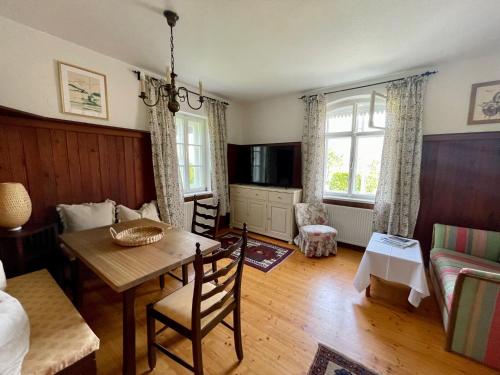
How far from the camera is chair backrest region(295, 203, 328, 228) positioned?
3.33 m

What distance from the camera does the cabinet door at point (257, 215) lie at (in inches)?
147

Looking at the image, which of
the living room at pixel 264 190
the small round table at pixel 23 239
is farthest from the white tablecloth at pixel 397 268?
the small round table at pixel 23 239

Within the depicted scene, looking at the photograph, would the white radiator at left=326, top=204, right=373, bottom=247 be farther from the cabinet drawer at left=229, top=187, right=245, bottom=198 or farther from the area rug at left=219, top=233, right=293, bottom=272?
the cabinet drawer at left=229, top=187, right=245, bottom=198

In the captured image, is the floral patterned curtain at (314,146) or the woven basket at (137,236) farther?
the floral patterned curtain at (314,146)

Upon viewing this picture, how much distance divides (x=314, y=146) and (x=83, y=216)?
125 inches

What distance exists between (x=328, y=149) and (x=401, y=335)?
2619 mm

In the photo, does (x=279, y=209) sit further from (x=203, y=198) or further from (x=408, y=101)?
(x=408, y=101)

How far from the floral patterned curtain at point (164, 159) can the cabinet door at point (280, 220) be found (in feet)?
4.99

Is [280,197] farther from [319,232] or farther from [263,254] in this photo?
[263,254]

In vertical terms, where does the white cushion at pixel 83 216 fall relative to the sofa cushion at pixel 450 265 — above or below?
above

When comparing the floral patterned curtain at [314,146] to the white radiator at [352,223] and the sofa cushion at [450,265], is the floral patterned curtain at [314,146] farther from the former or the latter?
the sofa cushion at [450,265]

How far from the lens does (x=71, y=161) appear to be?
2.21 meters

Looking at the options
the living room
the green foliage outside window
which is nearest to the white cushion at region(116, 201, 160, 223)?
the living room

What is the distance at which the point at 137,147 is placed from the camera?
2750 mm
